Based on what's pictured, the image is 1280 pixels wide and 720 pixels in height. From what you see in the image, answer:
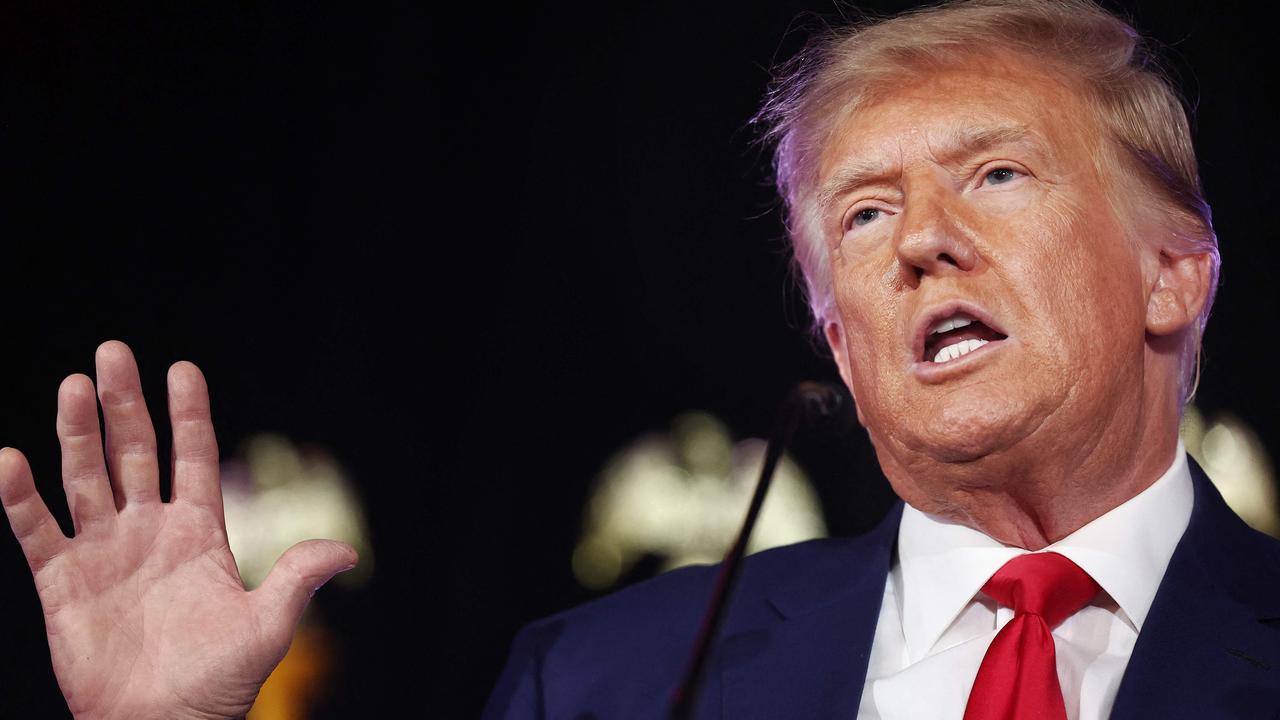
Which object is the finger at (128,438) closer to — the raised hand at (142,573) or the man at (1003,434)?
the raised hand at (142,573)

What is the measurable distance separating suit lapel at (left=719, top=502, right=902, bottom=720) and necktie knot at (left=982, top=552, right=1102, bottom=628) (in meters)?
0.23

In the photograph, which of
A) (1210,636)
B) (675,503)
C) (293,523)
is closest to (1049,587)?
(1210,636)

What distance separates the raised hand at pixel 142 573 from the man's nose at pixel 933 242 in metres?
0.90

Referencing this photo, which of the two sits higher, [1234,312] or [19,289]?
[19,289]

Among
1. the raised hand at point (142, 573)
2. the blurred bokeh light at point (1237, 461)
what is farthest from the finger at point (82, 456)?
the blurred bokeh light at point (1237, 461)

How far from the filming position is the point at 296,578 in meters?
1.58

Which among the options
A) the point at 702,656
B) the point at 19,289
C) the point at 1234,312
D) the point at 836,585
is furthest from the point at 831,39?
the point at 19,289

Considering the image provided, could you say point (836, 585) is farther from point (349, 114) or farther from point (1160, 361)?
point (349, 114)

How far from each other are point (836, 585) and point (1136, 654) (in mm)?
477

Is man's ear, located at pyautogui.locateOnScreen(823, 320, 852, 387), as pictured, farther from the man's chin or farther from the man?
the man's chin

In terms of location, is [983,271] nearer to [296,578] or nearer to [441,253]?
[296,578]

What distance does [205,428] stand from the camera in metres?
1.65

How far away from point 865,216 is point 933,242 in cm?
23

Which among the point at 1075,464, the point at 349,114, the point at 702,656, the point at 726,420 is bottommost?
the point at 726,420
